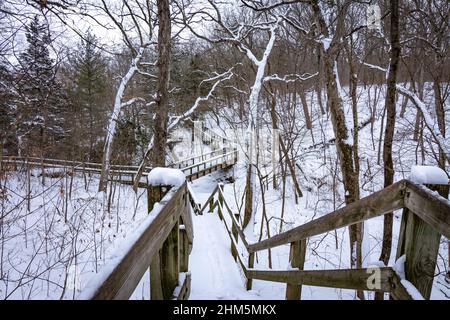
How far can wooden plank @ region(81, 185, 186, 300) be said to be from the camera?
2.40ft

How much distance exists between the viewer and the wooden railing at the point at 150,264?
744mm

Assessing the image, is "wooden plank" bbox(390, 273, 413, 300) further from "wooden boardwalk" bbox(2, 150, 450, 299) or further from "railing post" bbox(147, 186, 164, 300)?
"railing post" bbox(147, 186, 164, 300)

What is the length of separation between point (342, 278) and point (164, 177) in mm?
1414

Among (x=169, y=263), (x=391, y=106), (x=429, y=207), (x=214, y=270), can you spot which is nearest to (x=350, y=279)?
(x=429, y=207)

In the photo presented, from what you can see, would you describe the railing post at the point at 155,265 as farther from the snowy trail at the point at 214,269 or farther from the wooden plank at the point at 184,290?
the snowy trail at the point at 214,269

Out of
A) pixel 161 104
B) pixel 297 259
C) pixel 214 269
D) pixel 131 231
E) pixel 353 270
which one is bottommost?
pixel 214 269

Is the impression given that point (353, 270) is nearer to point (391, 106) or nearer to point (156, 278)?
point (156, 278)

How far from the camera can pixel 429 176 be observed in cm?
126

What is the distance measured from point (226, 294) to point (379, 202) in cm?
260

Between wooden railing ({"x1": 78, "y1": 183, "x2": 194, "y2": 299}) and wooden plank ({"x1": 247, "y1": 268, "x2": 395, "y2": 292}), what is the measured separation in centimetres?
109

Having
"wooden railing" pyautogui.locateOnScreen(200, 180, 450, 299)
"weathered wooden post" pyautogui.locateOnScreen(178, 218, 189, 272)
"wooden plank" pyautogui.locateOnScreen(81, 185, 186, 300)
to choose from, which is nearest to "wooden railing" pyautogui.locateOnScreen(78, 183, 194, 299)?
"wooden plank" pyautogui.locateOnScreen(81, 185, 186, 300)

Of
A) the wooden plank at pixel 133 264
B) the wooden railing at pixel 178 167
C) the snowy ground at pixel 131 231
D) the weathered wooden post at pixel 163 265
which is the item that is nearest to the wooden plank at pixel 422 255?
the snowy ground at pixel 131 231
